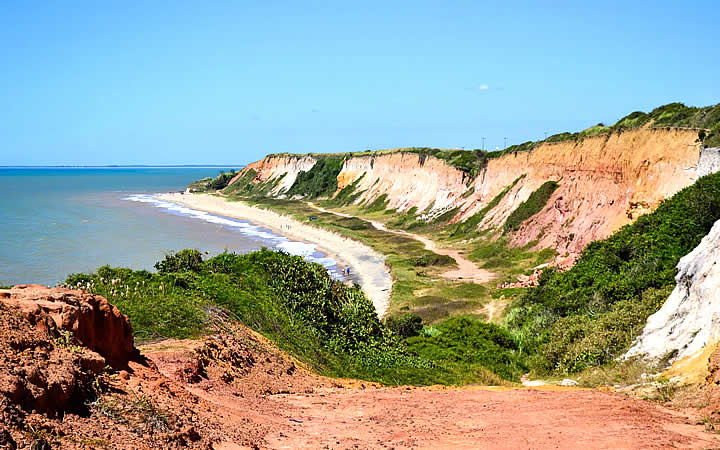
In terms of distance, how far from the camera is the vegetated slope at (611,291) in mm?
17734

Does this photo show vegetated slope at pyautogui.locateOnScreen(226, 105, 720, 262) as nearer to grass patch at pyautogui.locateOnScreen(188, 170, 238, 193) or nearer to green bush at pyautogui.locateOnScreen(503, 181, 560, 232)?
green bush at pyautogui.locateOnScreen(503, 181, 560, 232)

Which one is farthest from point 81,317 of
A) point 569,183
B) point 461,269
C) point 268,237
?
point 268,237

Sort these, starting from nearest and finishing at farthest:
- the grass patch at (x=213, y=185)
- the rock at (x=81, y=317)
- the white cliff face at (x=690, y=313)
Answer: the rock at (x=81, y=317) → the white cliff face at (x=690, y=313) → the grass patch at (x=213, y=185)

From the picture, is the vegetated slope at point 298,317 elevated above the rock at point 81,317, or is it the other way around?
the rock at point 81,317

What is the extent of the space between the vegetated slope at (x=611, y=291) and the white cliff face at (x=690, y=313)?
987 millimetres

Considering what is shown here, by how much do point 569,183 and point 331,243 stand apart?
2400 cm

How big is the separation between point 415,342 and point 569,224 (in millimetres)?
20937

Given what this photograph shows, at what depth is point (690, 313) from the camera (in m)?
14.6

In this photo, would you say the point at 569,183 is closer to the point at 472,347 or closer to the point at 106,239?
the point at 472,347

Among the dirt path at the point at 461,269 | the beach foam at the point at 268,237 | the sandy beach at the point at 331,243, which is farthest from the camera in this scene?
the beach foam at the point at 268,237

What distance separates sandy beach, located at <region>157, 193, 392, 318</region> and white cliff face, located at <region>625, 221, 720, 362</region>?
16109mm

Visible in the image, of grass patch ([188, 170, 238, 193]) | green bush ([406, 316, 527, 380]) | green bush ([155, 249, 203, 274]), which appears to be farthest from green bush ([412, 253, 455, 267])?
grass patch ([188, 170, 238, 193])

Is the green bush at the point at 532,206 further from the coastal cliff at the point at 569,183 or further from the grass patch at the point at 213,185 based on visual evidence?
the grass patch at the point at 213,185

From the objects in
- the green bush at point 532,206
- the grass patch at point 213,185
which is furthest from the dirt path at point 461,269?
the grass patch at point 213,185
